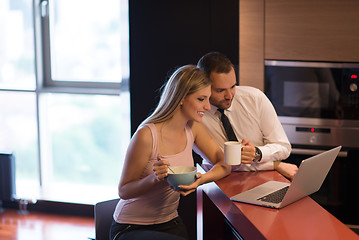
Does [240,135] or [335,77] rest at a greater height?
[335,77]

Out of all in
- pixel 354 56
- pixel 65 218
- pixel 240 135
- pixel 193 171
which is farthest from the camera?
pixel 65 218

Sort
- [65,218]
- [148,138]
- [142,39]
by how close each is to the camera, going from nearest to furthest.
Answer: [148,138] → [142,39] → [65,218]

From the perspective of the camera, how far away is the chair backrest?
2416mm

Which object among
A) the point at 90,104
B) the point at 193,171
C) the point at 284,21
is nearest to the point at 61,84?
the point at 90,104

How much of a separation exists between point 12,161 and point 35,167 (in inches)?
17.5

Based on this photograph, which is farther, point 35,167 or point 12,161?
point 35,167

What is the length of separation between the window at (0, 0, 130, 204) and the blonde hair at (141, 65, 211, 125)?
2121mm

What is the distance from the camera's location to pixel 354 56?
3.40 metres

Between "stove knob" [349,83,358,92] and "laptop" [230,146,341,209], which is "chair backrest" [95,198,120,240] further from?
"stove knob" [349,83,358,92]

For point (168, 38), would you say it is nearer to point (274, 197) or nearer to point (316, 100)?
point (316, 100)

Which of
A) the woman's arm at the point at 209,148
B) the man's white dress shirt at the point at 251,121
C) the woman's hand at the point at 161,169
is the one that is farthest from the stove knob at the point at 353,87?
the woman's hand at the point at 161,169

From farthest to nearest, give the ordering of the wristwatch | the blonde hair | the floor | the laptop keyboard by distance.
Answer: the floor, the wristwatch, the blonde hair, the laptop keyboard

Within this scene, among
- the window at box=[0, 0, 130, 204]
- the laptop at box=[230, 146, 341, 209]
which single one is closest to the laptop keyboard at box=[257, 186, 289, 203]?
the laptop at box=[230, 146, 341, 209]

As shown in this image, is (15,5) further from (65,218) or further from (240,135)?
(240,135)
